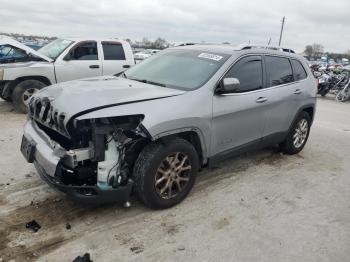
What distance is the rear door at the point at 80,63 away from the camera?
28.6ft

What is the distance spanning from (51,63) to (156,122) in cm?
588

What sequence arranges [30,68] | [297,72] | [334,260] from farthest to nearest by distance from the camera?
[30,68] < [297,72] < [334,260]

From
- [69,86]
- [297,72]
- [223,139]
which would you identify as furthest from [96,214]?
[297,72]

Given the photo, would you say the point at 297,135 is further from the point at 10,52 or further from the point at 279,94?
the point at 10,52

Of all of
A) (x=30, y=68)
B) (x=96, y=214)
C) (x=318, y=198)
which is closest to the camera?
(x=96, y=214)

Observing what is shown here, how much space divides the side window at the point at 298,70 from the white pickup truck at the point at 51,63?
188 inches

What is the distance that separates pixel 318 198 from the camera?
473cm

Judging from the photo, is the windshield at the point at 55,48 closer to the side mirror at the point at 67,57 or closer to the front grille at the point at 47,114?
the side mirror at the point at 67,57

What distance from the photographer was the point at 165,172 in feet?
12.9

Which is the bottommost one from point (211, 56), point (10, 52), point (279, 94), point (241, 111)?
point (241, 111)

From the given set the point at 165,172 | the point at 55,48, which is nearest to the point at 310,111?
the point at 165,172

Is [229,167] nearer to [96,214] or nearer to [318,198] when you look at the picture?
[318,198]

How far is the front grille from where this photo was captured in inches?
139

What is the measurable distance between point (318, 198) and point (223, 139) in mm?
1472
